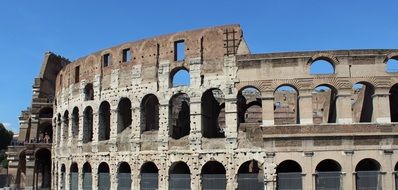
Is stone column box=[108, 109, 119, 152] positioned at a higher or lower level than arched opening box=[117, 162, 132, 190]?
higher

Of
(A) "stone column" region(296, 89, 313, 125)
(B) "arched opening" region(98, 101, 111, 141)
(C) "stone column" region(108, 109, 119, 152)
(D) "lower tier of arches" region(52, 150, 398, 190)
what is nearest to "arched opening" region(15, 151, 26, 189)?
(B) "arched opening" region(98, 101, 111, 141)

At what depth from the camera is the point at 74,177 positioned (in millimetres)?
26797

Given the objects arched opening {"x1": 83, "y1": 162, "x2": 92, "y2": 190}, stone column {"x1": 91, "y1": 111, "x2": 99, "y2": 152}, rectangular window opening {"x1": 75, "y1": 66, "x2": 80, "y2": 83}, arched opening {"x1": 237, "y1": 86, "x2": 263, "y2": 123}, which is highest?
rectangular window opening {"x1": 75, "y1": 66, "x2": 80, "y2": 83}

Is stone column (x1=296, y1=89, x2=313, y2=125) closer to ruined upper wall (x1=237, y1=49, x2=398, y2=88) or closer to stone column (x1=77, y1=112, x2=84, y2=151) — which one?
Result: ruined upper wall (x1=237, y1=49, x2=398, y2=88)

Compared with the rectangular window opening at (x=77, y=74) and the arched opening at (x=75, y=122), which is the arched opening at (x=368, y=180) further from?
the rectangular window opening at (x=77, y=74)

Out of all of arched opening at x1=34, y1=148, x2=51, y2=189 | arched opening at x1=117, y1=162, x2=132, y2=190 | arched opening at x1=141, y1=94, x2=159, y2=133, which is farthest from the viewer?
arched opening at x1=34, y1=148, x2=51, y2=189

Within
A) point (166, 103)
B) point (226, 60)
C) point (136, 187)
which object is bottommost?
point (136, 187)

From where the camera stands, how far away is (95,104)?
25.5 m

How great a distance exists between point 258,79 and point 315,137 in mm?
3627

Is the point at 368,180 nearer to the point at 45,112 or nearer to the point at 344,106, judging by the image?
the point at 344,106

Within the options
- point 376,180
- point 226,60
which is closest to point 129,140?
point 226,60

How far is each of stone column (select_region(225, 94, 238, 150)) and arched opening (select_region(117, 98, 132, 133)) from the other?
6390mm

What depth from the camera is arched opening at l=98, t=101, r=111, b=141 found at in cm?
2516

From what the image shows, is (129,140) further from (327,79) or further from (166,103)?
(327,79)
